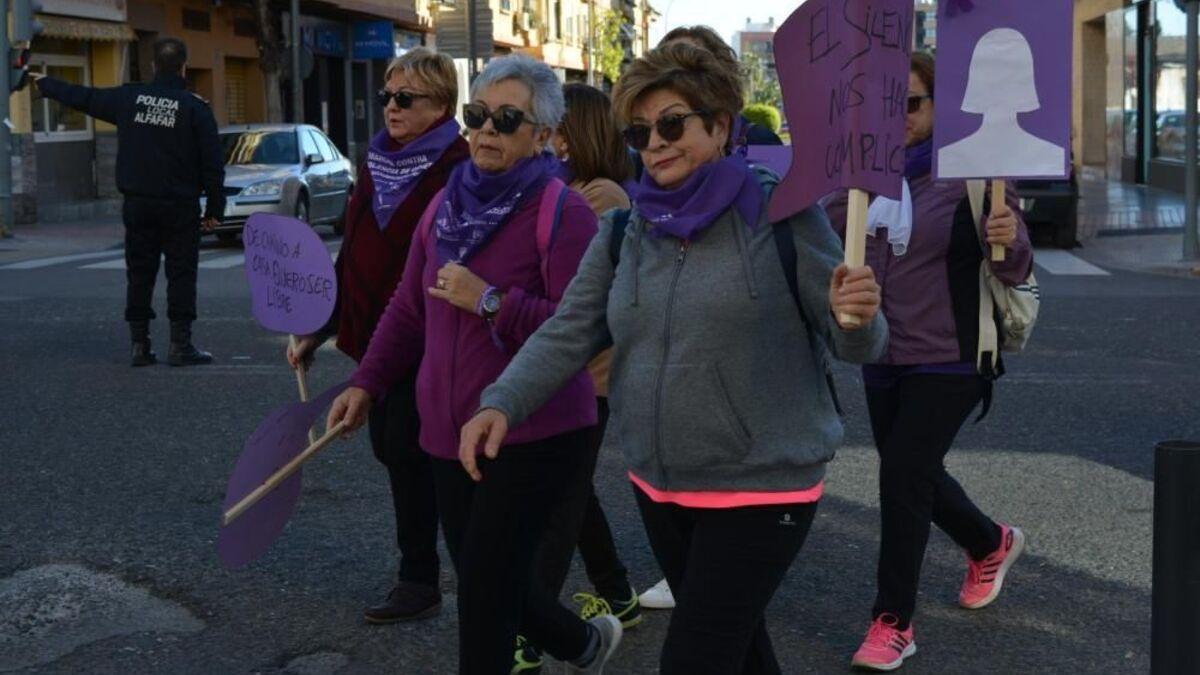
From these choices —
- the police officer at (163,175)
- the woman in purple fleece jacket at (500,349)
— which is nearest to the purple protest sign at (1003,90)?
the woman in purple fleece jacket at (500,349)

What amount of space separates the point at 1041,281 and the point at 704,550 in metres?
13.4

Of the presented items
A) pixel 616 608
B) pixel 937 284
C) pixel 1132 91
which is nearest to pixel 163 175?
pixel 616 608

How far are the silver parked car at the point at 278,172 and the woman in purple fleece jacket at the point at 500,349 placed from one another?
17.9 m

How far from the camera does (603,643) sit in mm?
4621

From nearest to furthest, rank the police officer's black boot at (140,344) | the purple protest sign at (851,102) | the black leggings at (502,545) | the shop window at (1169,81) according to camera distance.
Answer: the purple protest sign at (851,102) < the black leggings at (502,545) < the police officer's black boot at (140,344) < the shop window at (1169,81)

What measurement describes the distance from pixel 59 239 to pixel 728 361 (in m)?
21.0

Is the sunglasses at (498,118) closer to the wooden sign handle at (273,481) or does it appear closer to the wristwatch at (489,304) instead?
the wristwatch at (489,304)

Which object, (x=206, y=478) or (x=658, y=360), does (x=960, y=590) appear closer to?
(x=658, y=360)

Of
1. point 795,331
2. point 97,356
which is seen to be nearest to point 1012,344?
point 795,331

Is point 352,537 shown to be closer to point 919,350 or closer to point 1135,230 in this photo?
point 919,350

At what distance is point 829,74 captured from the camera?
3422 millimetres

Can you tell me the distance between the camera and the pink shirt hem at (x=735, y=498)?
3.52 metres

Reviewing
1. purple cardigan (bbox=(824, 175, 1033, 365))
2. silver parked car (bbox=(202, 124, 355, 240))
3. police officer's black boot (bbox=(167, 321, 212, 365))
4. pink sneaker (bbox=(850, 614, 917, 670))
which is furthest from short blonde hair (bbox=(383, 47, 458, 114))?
silver parked car (bbox=(202, 124, 355, 240))

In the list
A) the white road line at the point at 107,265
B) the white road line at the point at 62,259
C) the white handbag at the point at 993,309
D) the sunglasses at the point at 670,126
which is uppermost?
the sunglasses at the point at 670,126
